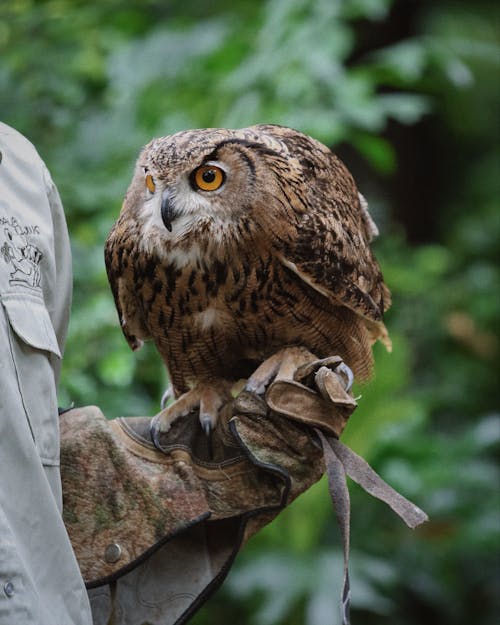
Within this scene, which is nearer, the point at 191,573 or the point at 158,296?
the point at 191,573

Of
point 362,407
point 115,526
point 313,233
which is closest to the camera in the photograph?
point 115,526

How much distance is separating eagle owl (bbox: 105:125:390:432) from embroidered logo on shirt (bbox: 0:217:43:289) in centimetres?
40

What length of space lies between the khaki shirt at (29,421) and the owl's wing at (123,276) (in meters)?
0.36

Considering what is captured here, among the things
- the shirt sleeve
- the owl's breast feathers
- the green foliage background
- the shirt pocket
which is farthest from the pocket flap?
the green foliage background

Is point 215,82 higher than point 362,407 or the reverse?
higher

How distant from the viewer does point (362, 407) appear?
4234 millimetres

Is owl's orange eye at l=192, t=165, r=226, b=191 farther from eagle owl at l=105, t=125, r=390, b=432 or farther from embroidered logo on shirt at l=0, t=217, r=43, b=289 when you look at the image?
embroidered logo on shirt at l=0, t=217, r=43, b=289

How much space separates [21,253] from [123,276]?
53 cm

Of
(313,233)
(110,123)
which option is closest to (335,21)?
(110,123)

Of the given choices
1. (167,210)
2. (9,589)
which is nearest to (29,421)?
(9,589)

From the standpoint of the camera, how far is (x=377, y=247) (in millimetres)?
5500

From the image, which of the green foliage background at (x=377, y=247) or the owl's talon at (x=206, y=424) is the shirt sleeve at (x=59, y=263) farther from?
the green foliage background at (x=377, y=247)

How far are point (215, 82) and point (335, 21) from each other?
598 mm

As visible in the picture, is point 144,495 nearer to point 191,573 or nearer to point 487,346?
point 191,573
